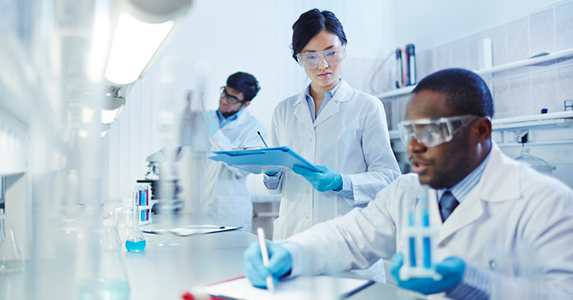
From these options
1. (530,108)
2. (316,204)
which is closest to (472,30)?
(530,108)

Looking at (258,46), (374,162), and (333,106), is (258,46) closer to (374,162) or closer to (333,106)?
(333,106)

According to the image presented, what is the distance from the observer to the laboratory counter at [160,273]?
0.92 metres

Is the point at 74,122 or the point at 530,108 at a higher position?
the point at 530,108

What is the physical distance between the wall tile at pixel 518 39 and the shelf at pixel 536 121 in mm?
459

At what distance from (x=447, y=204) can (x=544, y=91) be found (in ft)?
6.74

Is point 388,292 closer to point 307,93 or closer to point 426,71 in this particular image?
point 307,93

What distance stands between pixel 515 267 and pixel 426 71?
296 centimetres

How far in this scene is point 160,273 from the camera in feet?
3.61

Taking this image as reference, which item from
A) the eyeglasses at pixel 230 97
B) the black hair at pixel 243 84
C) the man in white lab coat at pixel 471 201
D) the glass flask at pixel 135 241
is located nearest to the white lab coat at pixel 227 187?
the eyeglasses at pixel 230 97

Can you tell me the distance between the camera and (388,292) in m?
0.88

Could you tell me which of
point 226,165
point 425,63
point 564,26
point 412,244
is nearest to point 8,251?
point 412,244

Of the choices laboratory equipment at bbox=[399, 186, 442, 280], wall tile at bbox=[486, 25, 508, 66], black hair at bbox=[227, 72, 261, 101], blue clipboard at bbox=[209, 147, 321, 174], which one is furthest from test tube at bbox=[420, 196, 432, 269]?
wall tile at bbox=[486, 25, 508, 66]

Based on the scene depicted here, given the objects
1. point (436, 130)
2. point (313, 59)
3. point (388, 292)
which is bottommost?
point (388, 292)

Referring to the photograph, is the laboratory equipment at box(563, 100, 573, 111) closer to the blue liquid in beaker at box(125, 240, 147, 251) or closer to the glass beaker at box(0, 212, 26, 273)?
the blue liquid in beaker at box(125, 240, 147, 251)
